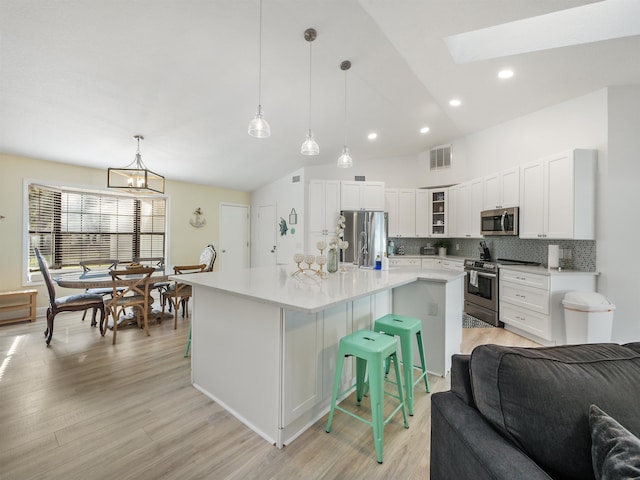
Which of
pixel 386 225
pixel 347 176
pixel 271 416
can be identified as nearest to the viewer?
pixel 271 416

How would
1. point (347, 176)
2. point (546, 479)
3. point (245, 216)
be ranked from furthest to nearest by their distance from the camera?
point (245, 216), point (347, 176), point (546, 479)

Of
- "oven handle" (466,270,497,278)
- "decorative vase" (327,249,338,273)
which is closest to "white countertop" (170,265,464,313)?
"decorative vase" (327,249,338,273)

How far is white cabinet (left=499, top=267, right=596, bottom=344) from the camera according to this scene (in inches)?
125

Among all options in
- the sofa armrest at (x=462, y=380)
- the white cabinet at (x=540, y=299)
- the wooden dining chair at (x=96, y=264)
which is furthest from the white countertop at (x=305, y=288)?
the wooden dining chair at (x=96, y=264)

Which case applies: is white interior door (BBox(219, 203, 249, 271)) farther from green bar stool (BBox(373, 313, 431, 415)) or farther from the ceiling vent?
green bar stool (BBox(373, 313, 431, 415))

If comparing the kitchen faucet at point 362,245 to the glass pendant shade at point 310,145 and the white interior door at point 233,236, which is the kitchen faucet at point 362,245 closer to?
the glass pendant shade at point 310,145

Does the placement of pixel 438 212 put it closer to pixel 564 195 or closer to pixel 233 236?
pixel 564 195

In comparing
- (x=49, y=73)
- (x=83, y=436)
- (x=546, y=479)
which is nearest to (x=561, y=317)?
(x=546, y=479)

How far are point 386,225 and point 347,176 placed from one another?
1.35 metres

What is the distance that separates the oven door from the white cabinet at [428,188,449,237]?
128 cm

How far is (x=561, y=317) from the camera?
3.18 metres

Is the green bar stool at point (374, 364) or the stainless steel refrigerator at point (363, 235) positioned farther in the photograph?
the stainless steel refrigerator at point (363, 235)

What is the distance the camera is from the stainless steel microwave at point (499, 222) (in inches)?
152

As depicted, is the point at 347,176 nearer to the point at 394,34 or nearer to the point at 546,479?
the point at 394,34
